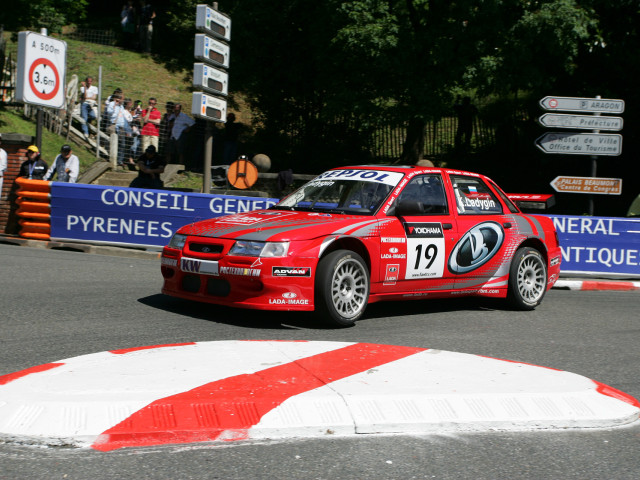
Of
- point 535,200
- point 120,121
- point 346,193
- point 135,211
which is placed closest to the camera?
point 346,193

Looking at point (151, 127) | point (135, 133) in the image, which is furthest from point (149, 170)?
point (135, 133)

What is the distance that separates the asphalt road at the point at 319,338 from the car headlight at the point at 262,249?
0.68 m

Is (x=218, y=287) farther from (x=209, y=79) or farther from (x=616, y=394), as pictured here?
(x=209, y=79)

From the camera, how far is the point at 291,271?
7.27 m

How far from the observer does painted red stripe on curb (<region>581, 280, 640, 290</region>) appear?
1255 cm

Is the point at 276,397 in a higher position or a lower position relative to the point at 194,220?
lower

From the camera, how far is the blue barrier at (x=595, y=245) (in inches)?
529

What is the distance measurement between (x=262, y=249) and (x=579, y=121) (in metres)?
9.26

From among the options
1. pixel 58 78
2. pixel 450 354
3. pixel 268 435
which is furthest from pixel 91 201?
pixel 268 435

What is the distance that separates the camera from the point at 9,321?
7.02 metres

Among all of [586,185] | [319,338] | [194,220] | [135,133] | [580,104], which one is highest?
[580,104]

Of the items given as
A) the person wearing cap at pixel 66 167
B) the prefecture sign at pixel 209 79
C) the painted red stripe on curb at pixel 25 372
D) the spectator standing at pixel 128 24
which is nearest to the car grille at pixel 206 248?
the painted red stripe on curb at pixel 25 372

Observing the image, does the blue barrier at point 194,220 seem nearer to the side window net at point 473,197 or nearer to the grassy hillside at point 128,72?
the side window net at point 473,197

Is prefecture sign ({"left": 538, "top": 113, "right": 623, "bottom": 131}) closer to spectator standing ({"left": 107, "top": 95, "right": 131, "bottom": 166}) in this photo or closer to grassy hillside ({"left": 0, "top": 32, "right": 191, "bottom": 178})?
spectator standing ({"left": 107, "top": 95, "right": 131, "bottom": 166})
